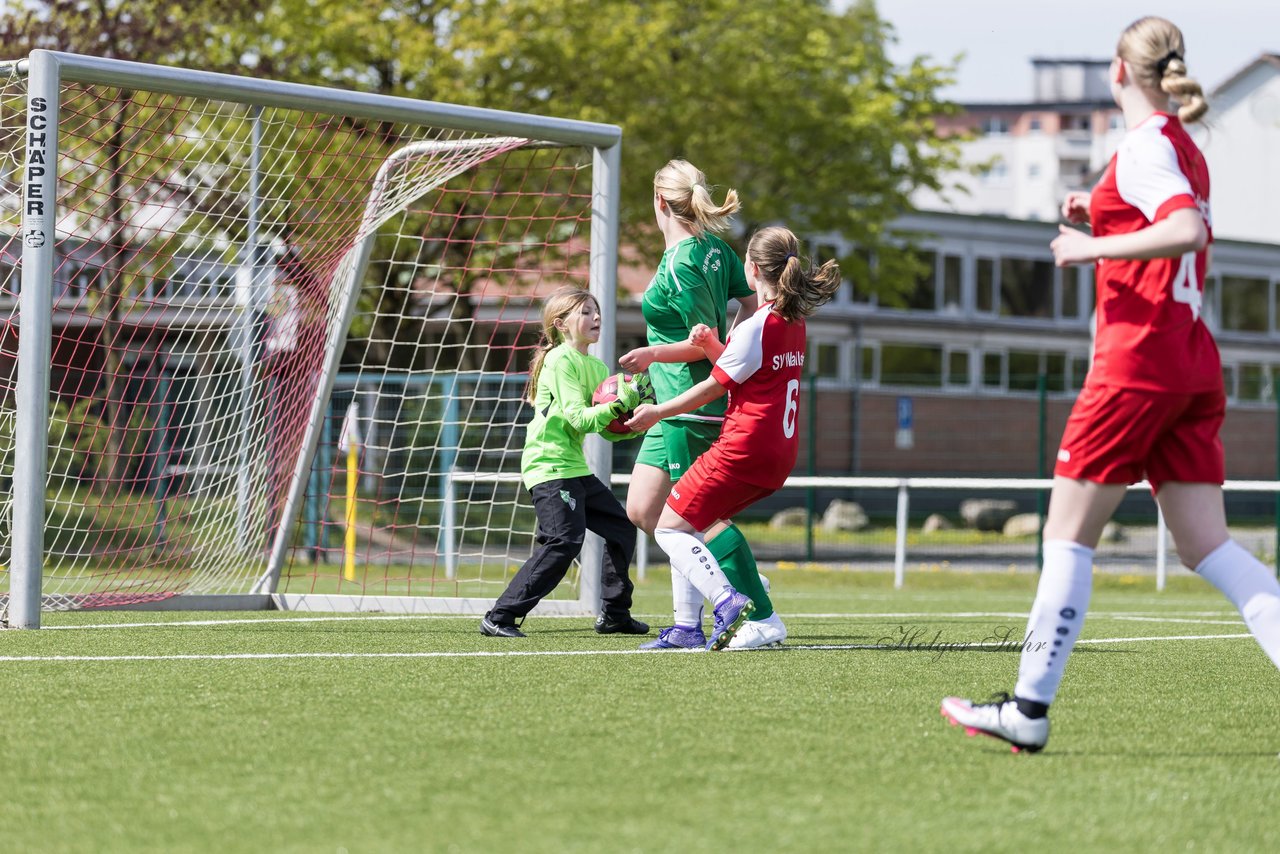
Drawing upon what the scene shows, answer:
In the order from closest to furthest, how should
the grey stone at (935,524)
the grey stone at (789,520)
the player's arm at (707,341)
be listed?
the player's arm at (707,341) → the grey stone at (789,520) → the grey stone at (935,524)

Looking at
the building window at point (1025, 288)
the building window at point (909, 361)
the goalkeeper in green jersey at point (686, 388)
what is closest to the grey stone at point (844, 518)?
the goalkeeper in green jersey at point (686, 388)

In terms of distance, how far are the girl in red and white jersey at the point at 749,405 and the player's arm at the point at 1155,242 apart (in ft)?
6.53

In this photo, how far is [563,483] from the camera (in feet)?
22.6

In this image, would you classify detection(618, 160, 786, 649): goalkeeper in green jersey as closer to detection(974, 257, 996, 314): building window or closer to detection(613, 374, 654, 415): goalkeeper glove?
detection(613, 374, 654, 415): goalkeeper glove

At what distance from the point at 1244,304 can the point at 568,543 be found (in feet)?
137

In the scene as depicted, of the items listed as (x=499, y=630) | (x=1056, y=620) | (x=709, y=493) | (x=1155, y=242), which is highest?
(x=1155, y=242)

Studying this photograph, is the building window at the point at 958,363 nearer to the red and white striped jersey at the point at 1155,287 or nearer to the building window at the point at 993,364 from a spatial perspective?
the building window at the point at 993,364

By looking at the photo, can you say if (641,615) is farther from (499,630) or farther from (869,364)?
(869,364)

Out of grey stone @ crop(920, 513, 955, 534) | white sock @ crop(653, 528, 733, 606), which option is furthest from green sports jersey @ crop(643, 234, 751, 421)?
grey stone @ crop(920, 513, 955, 534)

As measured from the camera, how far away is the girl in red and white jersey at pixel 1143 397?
3875mm

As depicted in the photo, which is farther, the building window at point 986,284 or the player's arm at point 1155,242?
the building window at point 986,284

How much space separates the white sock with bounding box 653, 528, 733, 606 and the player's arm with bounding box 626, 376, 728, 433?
450mm

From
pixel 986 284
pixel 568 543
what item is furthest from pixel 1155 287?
pixel 986 284

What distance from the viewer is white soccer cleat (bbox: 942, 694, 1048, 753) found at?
13.1 feet
